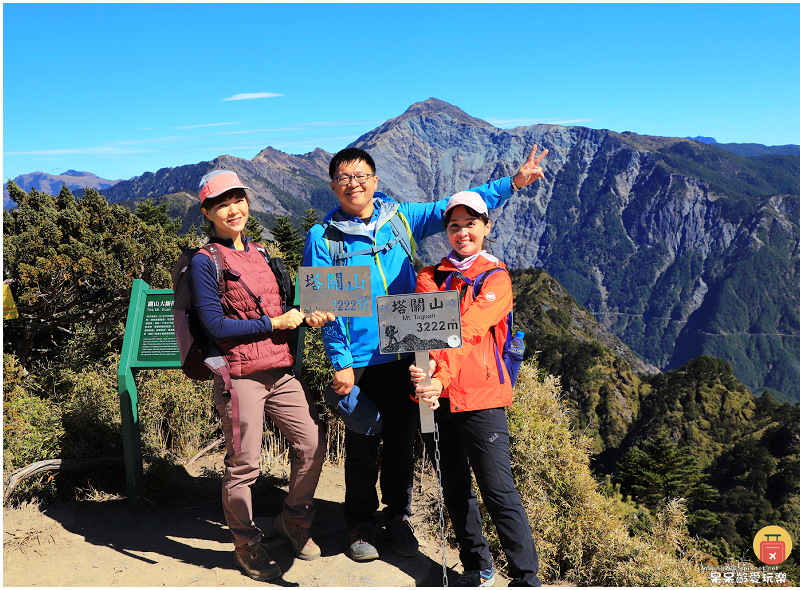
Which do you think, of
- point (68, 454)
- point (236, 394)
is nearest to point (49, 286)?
point (68, 454)

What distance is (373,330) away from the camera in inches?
135

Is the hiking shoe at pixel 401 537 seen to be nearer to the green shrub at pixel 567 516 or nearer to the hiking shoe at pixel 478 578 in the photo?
the hiking shoe at pixel 478 578

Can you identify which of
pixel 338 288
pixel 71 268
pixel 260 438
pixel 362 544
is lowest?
pixel 362 544

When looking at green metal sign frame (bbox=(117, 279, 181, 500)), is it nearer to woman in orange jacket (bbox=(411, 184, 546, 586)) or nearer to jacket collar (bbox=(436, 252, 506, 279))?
woman in orange jacket (bbox=(411, 184, 546, 586))

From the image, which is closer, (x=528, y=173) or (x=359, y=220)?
(x=359, y=220)

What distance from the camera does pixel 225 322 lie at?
3.24 metres

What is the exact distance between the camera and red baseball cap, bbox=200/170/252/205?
327 cm

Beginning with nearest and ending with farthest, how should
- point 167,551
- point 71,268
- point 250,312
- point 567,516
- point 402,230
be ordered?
point 250,312 → point 402,230 → point 167,551 → point 567,516 → point 71,268

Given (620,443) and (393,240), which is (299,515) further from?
(620,443)

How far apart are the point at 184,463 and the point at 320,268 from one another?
10.5 ft

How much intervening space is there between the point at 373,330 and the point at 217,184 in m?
1.23

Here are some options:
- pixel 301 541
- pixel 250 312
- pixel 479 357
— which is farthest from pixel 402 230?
pixel 301 541

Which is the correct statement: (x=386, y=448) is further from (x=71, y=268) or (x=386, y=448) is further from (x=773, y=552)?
(x=71, y=268)

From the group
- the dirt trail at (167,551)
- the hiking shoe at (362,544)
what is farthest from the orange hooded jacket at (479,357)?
the dirt trail at (167,551)
